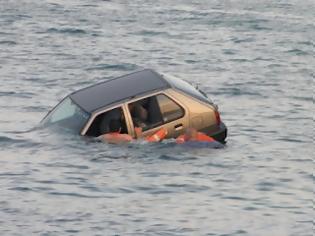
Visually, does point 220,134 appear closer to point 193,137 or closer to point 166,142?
point 193,137

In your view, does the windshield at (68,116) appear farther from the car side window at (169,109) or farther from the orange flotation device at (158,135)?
the car side window at (169,109)

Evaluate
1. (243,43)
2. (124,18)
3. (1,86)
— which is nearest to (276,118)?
(1,86)

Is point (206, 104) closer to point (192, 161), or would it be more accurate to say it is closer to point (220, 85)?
point (192, 161)

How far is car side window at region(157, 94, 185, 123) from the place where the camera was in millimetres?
19516

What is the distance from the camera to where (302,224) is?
52.7ft

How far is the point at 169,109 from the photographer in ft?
64.0

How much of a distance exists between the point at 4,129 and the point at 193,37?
14.7 m

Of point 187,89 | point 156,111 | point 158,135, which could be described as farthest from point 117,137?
point 187,89

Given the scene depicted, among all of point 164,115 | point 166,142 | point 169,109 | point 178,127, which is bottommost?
point 166,142

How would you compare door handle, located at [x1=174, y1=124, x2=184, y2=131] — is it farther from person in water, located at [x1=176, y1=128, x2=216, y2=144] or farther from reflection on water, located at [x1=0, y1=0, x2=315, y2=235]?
reflection on water, located at [x1=0, y1=0, x2=315, y2=235]

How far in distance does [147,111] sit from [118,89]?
30.0 inches

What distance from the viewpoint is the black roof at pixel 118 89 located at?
19.5m

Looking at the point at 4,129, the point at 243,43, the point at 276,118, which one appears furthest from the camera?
the point at 243,43

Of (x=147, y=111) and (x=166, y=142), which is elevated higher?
(x=147, y=111)
